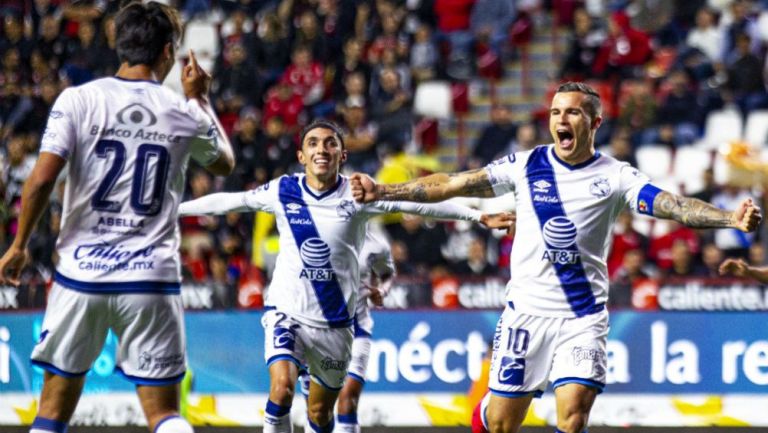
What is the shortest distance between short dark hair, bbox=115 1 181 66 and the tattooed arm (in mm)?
1642

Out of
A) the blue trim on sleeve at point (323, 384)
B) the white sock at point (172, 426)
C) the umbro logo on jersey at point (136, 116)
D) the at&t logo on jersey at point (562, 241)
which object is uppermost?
the umbro logo on jersey at point (136, 116)

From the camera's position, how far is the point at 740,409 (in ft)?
38.1

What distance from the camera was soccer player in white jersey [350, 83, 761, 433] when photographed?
24.4 feet

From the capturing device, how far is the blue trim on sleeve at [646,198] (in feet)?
23.9

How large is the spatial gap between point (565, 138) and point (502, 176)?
0.41m

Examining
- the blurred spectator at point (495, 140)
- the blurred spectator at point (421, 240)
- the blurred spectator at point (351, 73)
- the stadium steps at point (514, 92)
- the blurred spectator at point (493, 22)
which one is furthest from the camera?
the blurred spectator at point (493, 22)

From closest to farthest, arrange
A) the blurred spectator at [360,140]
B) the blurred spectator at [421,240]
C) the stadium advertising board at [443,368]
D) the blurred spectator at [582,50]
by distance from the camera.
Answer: the stadium advertising board at [443,368], the blurred spectator at [421,240], the blurred spectator at [360,140], the blurred spectator at [582,50]

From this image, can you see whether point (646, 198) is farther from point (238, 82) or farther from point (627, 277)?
point (238, 82)

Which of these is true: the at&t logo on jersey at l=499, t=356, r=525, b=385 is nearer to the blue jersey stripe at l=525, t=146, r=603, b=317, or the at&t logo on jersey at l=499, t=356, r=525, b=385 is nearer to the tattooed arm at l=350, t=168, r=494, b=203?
the blue jersey stripe at l=525, t=146, r=603, b=317

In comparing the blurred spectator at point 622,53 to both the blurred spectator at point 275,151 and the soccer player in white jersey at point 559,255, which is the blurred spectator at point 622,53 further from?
the soccer player in white jersey at point 559,255

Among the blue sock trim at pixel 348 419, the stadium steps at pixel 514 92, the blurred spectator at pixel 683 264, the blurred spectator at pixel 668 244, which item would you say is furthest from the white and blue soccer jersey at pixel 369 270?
the stadium steps at pixel 514 92

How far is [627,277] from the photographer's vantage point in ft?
43.2

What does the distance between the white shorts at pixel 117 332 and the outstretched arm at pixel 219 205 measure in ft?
10.7

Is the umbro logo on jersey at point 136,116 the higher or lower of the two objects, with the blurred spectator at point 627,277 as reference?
higher
